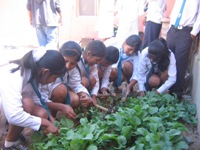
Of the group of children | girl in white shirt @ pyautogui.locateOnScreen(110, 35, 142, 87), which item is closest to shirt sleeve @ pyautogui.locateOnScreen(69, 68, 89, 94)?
the group of children

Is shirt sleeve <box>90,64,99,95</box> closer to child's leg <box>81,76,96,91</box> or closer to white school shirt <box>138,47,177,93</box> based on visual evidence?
child's leg <box>81,76,96,91</box>

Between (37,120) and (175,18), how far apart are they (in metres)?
2.36

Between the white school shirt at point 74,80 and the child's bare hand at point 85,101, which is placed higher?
the white school shirt at point 74,80

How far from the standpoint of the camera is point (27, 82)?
2143 millimetres

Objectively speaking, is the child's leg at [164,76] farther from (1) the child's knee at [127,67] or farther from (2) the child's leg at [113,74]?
(2) the child's leg at [113,74]

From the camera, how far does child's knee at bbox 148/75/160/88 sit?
348 cm

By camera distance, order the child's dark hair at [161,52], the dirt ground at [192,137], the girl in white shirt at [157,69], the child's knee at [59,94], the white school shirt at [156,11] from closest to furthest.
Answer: the dirt ground at [192,137] → the child's knee at [59,94] → the child's dark hair at [161,52] → the girl in white shirt at [157,69] → the white school shirt at [156,11]

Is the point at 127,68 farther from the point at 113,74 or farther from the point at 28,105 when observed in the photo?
the point at 28,105

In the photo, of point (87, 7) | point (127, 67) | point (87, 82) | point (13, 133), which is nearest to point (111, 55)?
point (87, 82)

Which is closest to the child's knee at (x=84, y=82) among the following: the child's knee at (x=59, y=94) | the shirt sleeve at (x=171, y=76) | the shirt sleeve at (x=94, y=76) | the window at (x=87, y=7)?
the shirt sleeve at (x=94, y=76)

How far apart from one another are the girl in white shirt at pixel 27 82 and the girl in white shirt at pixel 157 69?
1.42 metres

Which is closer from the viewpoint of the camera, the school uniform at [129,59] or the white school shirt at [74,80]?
the white school shirt at [74,80]

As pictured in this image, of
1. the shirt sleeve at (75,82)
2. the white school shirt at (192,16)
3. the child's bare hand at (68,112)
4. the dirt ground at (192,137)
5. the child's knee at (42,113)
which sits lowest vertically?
the dirt ground at (192,137)

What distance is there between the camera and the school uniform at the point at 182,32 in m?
3.34
